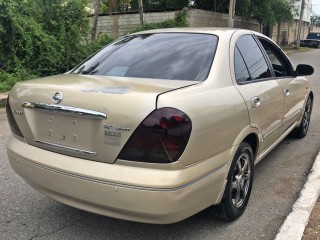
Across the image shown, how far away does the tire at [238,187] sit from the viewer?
312 centimetres

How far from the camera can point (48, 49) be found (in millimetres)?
11891

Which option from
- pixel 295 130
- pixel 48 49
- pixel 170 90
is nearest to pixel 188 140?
pixel 170 90

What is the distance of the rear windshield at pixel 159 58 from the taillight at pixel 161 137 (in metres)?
0.69

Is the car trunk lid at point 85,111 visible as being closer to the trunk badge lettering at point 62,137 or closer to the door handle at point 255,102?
the trunk badge lettering at point 62,137

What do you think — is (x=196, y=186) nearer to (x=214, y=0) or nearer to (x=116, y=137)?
(x=116, y=137)

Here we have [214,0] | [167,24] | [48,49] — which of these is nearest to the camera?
[48,49]

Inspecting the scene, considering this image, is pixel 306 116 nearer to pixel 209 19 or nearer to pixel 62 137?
pixel 62 137

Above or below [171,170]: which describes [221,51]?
above

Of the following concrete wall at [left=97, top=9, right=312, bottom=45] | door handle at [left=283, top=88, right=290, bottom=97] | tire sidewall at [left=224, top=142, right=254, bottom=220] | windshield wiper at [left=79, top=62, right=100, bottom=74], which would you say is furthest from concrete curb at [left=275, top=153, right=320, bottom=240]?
concrete wall at [left=97, top=9, right=312, bottom=45]

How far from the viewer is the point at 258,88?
363 centimetres

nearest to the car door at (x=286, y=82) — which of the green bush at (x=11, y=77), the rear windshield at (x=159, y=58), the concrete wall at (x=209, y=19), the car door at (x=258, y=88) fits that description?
the car door at (x=258, y=88)

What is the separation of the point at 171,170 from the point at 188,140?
0.22 metres

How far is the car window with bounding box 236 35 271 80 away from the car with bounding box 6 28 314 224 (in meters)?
0.02

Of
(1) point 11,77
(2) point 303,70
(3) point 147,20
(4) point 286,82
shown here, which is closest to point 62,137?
(4) point 286,82
